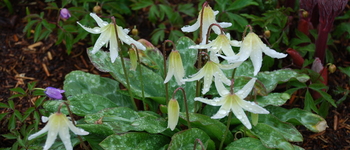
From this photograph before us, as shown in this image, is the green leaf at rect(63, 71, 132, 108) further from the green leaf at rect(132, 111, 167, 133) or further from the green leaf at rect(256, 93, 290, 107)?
the green leaf at rect(256, 93, 290, 107)

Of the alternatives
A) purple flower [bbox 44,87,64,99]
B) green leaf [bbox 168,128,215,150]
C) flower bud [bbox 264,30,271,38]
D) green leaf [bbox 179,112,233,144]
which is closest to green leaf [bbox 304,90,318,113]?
flower bud [bbox 264,30,271,38]

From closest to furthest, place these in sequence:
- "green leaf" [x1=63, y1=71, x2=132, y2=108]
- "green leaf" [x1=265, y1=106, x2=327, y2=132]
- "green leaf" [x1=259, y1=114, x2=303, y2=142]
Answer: "green leaf" [x1=259, y1=114, x2=303, y2=142] < "green leaf" [x1=265, y1=106, x2=327, y2=132] < "green leaf" [x1=63, y1=71, x2=132, y2=108]

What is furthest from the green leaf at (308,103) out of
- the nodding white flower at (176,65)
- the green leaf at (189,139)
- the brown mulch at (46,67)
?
the nodding white flower at (176,65)

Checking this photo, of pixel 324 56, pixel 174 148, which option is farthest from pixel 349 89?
pixel 174 148

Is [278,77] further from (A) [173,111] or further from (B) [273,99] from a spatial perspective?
(A) [173,111]

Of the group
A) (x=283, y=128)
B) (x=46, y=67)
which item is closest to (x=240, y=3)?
(x=283, y=128)
